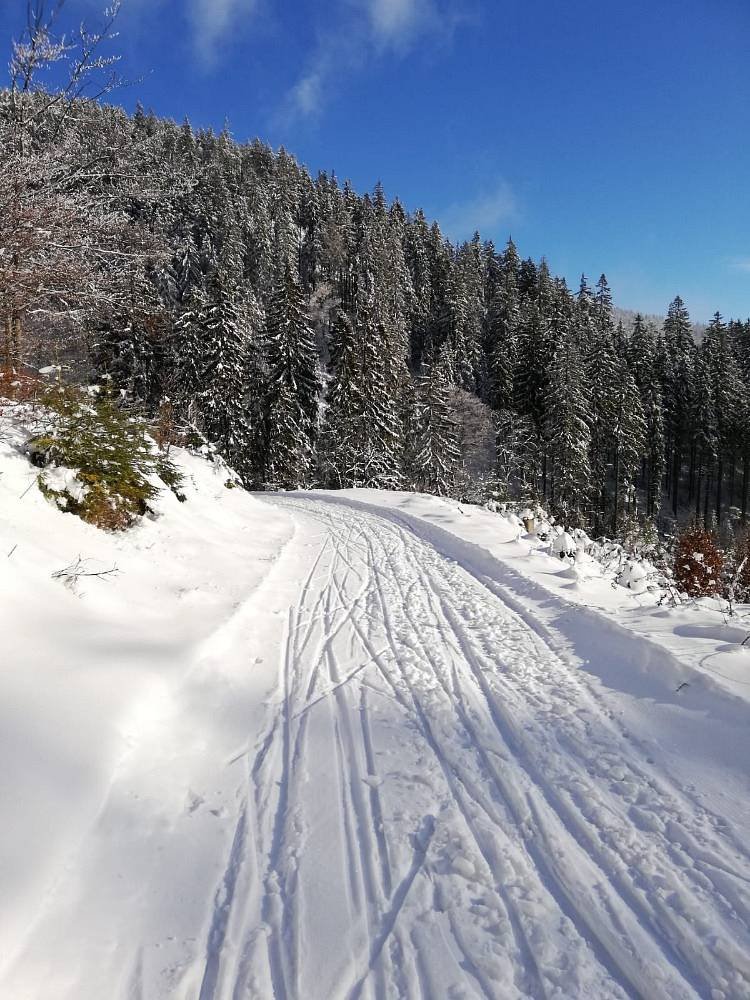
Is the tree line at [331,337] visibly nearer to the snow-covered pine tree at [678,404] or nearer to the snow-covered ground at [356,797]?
the snow-covered pine tree at [678,404]

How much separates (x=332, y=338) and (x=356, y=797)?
34.4m

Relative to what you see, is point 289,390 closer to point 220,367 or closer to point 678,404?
point 220,367

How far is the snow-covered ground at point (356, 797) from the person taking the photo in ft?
6.71

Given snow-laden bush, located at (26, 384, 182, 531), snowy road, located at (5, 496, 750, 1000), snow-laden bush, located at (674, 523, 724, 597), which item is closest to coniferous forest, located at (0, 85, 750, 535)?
snow-laden bush, located at (26, 384, 182, 531)

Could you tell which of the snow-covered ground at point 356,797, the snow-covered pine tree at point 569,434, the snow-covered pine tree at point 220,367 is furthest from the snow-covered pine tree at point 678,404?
the snow-covered ground at point 356,797

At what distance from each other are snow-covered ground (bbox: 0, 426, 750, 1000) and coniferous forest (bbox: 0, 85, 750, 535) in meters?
3.22

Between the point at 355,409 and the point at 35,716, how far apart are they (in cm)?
2617

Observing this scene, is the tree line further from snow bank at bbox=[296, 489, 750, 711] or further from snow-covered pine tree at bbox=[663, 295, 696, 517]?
snow bank at bbox=[296, 489, 750, 711]

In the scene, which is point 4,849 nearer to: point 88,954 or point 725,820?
point 88,954

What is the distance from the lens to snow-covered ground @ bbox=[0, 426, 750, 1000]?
2.04 m

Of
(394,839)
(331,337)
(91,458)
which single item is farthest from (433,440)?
(394,839)

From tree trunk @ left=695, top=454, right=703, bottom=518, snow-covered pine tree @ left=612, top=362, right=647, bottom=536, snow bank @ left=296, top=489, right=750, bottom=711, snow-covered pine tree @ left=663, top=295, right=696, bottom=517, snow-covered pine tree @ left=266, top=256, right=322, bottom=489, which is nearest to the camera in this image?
snow bank @ left=296, top=489, right=750, bottom=711

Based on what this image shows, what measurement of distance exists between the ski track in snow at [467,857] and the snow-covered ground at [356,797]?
1cm

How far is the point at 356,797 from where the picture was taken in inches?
120
